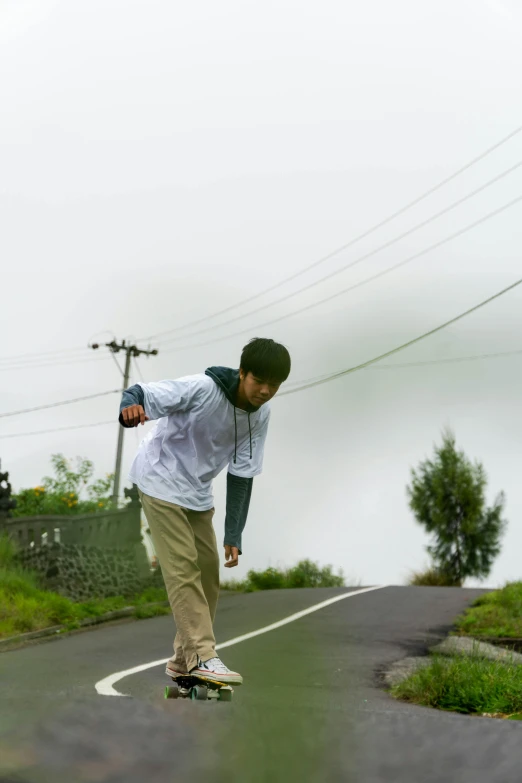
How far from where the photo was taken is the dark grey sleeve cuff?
3.85 m

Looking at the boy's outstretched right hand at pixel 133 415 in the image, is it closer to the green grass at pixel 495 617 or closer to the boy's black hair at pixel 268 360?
the boy's black hair at pixel 268 360

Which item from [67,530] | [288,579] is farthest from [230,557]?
[288,579]

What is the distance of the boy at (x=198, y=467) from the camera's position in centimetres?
415

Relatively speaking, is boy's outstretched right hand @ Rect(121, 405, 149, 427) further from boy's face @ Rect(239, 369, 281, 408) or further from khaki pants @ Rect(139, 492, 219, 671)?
khaki pants @ Rect(139, 492, 219, 671)

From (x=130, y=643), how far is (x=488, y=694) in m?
6.05

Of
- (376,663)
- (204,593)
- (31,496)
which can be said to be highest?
(31,496)

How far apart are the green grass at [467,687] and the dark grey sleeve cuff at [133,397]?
347 cm

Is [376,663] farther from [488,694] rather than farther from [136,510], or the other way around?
[136,510]

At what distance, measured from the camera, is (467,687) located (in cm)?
644

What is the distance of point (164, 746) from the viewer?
0.36 metres

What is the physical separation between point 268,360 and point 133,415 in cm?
71

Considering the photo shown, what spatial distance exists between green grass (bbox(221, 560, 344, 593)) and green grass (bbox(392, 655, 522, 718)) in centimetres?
1567

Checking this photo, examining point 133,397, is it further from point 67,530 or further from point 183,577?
point 67,530

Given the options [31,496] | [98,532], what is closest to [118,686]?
[98,532]
